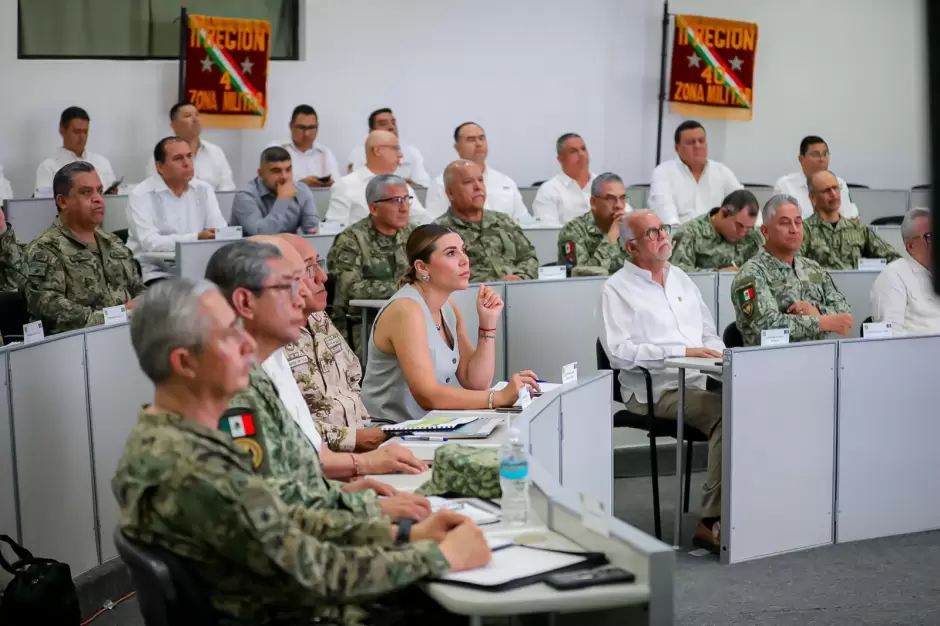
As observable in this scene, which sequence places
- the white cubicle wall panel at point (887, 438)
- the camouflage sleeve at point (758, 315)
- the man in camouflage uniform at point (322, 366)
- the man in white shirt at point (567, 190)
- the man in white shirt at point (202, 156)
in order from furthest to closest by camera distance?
the man in white shirt at point (202, 156) → the man in white shirt at point (567, 190) → the camouflage sleeve at point (758, 315) → the white cubicle wall panel at point (887, 438) → the man in camouflage uniform at point (322, 366)

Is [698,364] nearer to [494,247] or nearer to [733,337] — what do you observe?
[733,337]

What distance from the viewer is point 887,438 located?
4.59 metres

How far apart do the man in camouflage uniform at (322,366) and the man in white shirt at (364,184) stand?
3.68 metres

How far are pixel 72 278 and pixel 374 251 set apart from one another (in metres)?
1.41

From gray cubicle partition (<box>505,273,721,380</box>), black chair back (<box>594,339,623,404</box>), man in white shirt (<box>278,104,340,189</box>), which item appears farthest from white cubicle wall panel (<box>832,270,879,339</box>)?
man in white shirt (<box>278,104,340,189</box>)

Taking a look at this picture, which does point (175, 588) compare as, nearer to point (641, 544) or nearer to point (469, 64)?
point (641, 544)

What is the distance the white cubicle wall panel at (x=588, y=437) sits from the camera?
3.49 meters

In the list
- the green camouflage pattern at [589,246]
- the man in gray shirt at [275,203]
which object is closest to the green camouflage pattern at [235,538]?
the green camouflage pattern at [589,246]

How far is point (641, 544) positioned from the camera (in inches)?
73.1

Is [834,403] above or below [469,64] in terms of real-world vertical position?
below

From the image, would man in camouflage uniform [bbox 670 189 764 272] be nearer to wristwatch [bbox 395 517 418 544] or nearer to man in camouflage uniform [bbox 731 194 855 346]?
man in camouflage uniform [bbox 731 194 855 346]

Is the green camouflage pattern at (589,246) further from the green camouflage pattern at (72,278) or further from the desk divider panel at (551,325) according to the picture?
the green camouflage pattern at (72,278)

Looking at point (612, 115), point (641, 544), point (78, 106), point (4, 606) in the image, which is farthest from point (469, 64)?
point (641, 544)

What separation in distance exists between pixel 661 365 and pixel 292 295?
2535 millimetres
